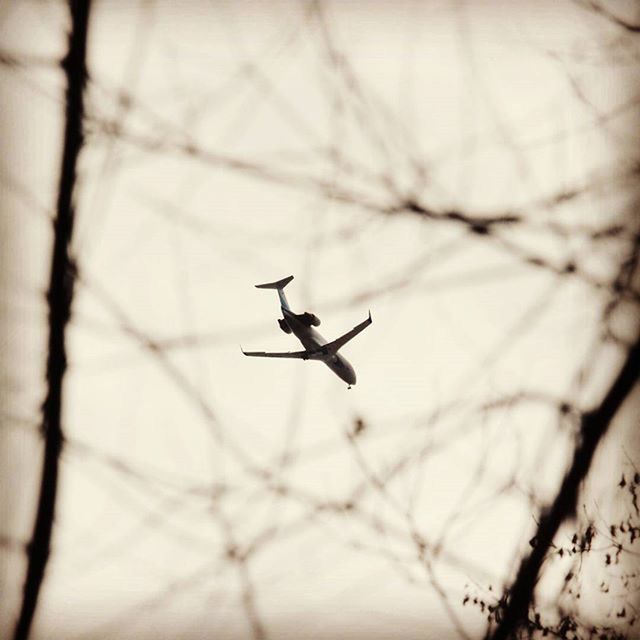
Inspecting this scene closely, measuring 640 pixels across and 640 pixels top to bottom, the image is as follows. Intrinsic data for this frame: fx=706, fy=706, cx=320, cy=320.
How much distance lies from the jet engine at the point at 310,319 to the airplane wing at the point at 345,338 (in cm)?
21

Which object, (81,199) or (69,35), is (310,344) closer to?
(81,199)

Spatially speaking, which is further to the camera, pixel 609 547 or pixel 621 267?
pixel 621 267

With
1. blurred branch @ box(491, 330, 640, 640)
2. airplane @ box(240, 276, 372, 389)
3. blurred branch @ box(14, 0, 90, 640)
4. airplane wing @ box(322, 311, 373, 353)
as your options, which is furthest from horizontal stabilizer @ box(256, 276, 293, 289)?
blurred branch @ box(491, 330, 640, 640)

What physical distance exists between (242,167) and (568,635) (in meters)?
4.80

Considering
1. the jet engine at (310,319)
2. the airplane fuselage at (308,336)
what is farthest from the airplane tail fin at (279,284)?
the jet engine at (310,319)

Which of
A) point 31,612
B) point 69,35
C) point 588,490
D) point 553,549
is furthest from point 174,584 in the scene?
point 69,35

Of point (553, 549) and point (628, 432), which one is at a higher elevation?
point (628, 432)

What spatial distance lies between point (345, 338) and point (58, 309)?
246cm

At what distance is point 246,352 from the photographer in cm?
624

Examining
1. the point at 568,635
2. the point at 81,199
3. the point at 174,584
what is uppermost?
the point at 81,199

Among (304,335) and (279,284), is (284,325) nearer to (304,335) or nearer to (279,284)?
(304,335)

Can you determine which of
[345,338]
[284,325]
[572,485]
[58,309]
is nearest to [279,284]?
[284,325]

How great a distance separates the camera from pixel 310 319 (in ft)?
19.9

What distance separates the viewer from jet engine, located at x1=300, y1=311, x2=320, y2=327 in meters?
6.08
